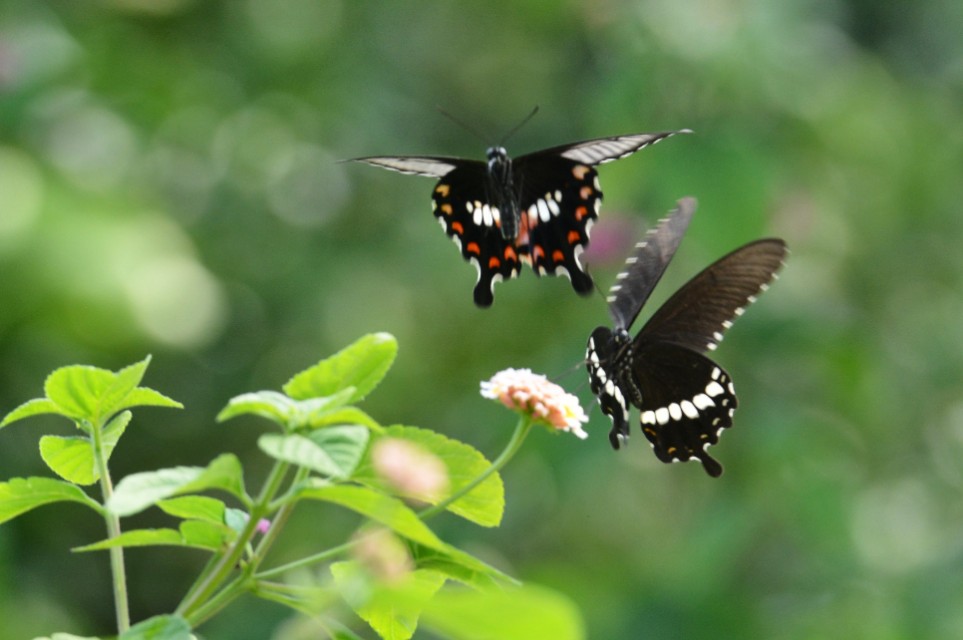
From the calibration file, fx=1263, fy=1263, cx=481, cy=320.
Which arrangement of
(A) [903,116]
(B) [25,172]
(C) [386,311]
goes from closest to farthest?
(A) [903,116] < (B) [25,172] < (C) [386,311]

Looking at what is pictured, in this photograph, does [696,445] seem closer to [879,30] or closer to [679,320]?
[679,320]

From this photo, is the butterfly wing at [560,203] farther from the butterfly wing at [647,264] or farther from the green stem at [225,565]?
the green stem at [225,565]

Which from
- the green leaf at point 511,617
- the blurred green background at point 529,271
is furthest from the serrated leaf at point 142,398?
the blurred green background at point 529,271

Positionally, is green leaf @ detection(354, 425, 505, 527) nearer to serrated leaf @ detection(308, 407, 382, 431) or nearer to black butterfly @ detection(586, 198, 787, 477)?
serrated leaf @ detection(308, 407, 382, 431)

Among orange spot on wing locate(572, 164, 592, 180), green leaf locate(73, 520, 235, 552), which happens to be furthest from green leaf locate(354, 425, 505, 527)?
orange spot on wing locate(572, 164, 592, 180)

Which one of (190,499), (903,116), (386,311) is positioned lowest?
(190,499)

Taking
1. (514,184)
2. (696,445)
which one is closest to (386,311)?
(514,184)

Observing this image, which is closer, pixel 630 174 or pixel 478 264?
pixel 478 264

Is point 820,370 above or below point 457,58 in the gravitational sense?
below
